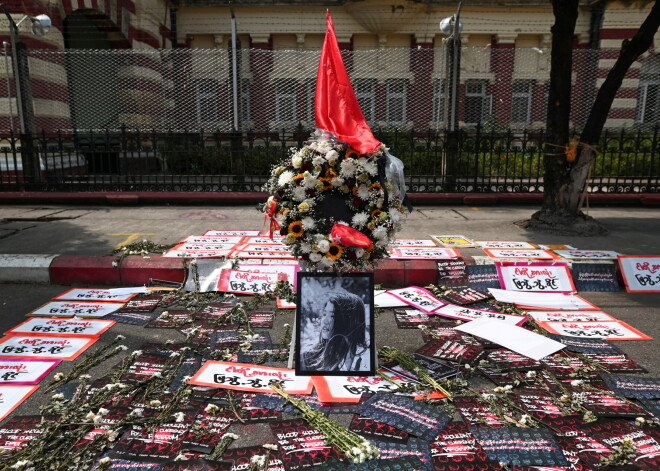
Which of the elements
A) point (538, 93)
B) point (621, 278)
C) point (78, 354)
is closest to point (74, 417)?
point (78, 354)

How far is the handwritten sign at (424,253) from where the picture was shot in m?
6.45

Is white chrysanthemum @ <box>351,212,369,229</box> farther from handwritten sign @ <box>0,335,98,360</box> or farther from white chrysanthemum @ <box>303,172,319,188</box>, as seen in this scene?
handwritten sign @ <box>0,335,98,360</box>

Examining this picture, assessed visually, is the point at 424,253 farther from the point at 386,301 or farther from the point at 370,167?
the point at 370,167

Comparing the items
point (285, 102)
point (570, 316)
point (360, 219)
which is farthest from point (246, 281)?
point (285, 102)

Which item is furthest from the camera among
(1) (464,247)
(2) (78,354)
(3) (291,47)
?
(3) (291,47)

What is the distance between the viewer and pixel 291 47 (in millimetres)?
21391

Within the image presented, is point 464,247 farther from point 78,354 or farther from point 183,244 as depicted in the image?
point 78,354

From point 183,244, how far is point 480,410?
16.8 feet

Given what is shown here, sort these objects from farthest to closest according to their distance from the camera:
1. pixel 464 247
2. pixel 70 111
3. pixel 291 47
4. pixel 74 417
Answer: pixel 291 47, pixel 70 111, pixel 464 247, pixel 74 417

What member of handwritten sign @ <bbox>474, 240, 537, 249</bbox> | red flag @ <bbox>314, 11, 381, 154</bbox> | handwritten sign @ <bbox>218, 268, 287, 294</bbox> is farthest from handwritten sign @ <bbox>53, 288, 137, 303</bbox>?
handwritten sign @ <bbox>474, 240, 537, 249</bbox>

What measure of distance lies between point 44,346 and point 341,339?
262cm

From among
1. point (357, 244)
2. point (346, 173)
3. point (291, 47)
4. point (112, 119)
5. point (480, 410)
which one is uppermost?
point (291, 47)

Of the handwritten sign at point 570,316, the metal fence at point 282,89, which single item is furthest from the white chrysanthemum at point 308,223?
the metal fence at point 282,89

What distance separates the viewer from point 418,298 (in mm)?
5605
